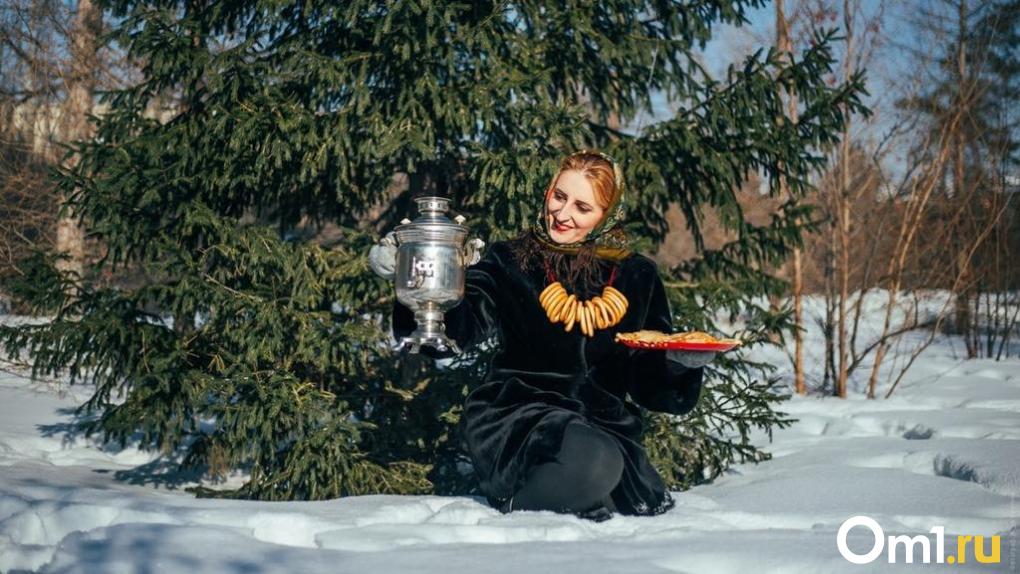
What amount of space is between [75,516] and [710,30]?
13.7ft

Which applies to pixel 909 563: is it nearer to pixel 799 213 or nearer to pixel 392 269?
pixel 392 269

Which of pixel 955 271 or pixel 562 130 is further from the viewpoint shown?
pixel 955 271

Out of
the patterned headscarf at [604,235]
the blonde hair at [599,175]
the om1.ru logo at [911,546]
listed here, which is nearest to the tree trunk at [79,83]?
the patterned headscarf at [604,235]

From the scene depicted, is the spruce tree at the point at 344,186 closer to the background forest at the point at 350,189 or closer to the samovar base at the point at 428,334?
the background forest at the point at 350,189

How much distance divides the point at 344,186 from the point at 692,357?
2515mm

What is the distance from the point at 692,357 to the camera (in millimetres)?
3211

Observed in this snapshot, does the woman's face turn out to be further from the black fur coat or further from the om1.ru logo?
the om1.ru logo

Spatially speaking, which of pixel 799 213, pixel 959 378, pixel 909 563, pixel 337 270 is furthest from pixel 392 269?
pixel 959 378

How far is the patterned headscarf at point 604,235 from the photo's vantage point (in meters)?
3.58

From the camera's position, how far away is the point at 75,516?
10.2 ft

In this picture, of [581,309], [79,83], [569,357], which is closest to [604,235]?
[581,309]

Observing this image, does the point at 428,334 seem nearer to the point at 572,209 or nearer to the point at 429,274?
the point at 429,274

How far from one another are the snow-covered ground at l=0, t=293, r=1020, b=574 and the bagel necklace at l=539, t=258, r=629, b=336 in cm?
76

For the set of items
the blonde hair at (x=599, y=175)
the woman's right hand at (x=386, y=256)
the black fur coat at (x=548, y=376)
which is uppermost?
the blonde hair at (x=599, y=175)
